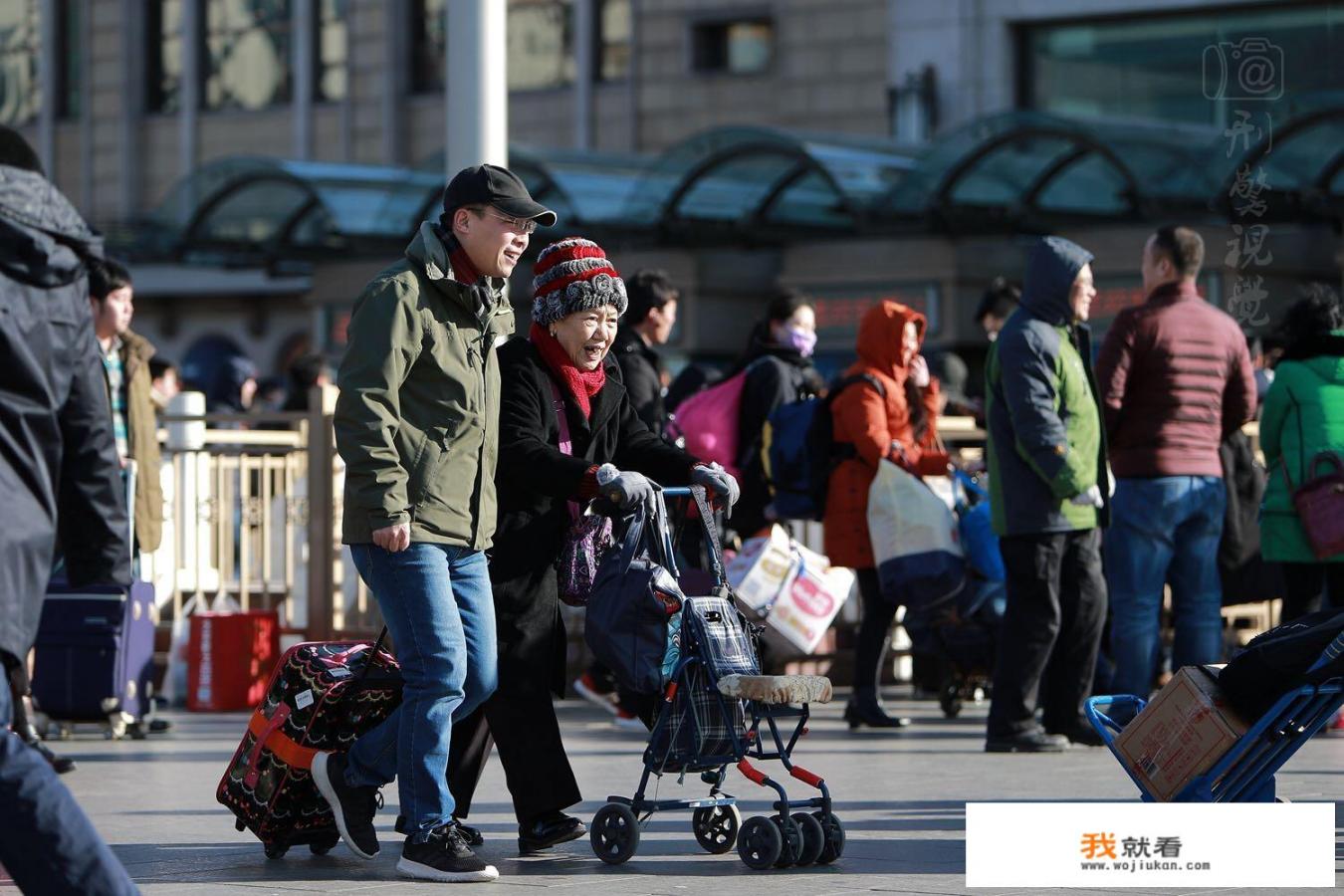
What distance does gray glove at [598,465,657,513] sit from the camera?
22.0 ft

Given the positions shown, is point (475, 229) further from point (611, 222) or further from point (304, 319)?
point (304, 319)

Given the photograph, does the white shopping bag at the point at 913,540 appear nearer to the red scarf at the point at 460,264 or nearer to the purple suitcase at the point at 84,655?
the purple suitcase at the point at 84,655

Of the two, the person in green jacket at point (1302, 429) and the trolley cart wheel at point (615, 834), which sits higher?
the person in green jacket at point (1302, 429)

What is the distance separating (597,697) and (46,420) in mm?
6918

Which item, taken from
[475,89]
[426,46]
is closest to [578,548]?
[475,89]

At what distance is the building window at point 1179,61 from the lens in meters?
25.3

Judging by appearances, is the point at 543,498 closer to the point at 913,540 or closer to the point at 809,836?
the point at 809,836

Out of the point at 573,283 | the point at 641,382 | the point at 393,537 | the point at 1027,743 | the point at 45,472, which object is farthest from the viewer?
the point at 641,382

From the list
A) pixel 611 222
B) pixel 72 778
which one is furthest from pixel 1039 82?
pixel 72 778

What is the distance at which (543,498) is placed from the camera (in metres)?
7.16

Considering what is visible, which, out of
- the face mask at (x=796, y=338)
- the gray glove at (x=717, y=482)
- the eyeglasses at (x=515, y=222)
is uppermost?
the eyeglasses at (x=515, y=222)

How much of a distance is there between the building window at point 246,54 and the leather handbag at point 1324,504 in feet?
93.2

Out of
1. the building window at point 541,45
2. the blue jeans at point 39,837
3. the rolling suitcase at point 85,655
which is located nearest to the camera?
the blue jeans at point 39,837

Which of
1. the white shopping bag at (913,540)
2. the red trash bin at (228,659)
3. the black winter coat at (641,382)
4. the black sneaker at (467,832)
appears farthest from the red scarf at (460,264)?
the red trash bin at (228,659)
